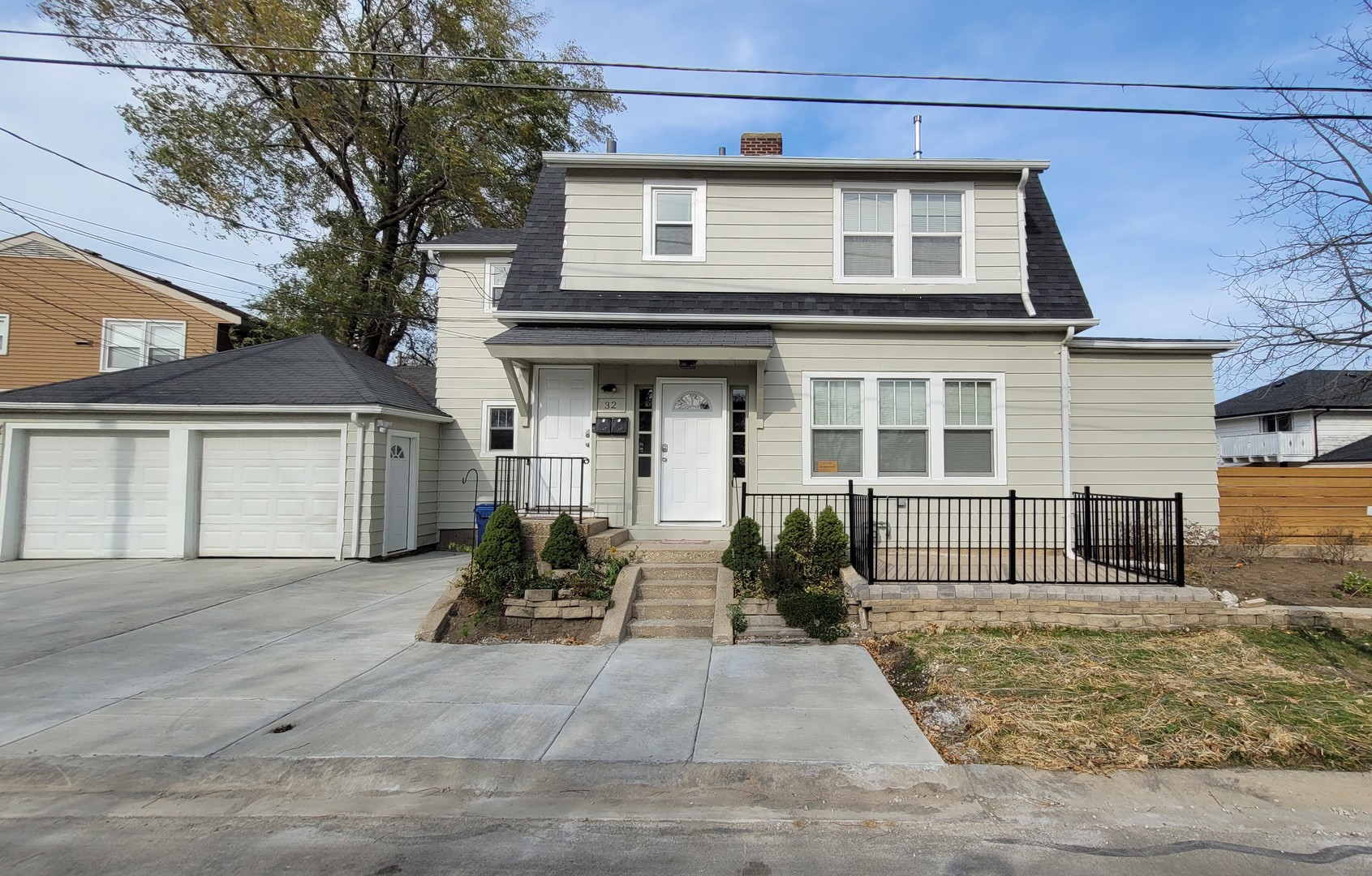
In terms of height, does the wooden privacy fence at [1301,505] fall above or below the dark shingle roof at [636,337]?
below

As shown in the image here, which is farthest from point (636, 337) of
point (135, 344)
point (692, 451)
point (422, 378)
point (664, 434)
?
point (135, 344)

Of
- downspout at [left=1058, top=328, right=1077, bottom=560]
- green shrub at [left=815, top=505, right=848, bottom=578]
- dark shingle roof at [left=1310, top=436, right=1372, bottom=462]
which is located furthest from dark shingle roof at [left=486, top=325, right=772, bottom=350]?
dark shingle roof at [left=1310, top=436, right=1372, bottom=462]

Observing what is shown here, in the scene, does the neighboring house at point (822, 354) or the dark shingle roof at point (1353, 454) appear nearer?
the neighboring house at point (822, 354)

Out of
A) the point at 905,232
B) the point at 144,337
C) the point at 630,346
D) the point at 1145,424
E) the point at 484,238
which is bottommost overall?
the point at 1145,424

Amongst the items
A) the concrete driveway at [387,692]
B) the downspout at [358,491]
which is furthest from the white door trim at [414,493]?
the concrete driveway at [387,692]

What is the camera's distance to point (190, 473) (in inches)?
444

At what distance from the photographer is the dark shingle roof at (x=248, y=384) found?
37.3 feet

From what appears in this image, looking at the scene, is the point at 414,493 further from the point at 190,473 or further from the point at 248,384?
the point at 190,473

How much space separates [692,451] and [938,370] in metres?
3.59

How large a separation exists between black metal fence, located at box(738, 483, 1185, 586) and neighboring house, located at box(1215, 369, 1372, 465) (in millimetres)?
20706

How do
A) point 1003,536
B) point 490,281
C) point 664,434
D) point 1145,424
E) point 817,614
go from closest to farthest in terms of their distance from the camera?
point 817,614, point 1003,536, point 664,434, point 1145,424, point 490,281

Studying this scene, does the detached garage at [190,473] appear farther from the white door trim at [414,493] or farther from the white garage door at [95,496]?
the white door trim at [414,493]

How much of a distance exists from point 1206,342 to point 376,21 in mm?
20978

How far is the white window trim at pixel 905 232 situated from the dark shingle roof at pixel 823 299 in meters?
0.27
